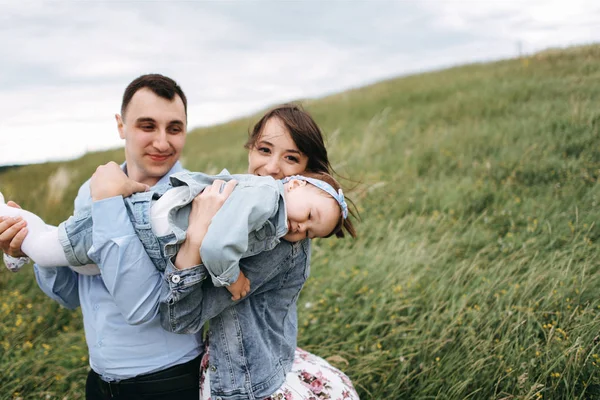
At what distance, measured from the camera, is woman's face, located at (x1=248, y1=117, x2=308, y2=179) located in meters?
2.50

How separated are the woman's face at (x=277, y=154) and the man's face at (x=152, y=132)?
456 millimetres

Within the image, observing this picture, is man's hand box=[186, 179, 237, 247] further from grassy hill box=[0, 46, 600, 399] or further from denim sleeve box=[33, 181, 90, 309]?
grassy hill box=[0, 46, 600, 399]

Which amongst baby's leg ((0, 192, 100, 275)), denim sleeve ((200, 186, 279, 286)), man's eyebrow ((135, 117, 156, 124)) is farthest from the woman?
man's eyebrow ((135, 117, 156, 124))

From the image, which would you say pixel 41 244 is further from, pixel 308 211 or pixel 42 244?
pixel 308 211

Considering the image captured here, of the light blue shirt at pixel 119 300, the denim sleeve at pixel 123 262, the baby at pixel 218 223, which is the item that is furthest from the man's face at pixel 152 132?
the denim sleeve at pixel 123 262

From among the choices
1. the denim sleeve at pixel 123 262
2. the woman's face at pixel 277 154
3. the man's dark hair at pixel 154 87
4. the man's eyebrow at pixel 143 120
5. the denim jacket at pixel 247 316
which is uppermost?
the man's dark hair at pixel 154 87

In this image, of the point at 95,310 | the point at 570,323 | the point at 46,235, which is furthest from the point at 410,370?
the point at 46,235

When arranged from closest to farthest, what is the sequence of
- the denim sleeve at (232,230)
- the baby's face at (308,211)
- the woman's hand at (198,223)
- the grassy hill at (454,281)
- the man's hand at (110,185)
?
the denim sleeve at (232,230) → the woman's hand at (198,223) → the man's hand at (110,185) → the baby's face at (308,211) → the grassy hill at (454,281)

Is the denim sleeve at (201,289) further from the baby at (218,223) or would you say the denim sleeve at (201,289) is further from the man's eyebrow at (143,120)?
the man's eyebrow at (143,120)

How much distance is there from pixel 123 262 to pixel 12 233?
0.59 m

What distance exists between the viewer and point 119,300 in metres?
1.73

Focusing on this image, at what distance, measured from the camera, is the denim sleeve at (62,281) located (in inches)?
86.7

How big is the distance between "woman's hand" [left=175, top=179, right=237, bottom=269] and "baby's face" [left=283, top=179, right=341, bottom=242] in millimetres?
313

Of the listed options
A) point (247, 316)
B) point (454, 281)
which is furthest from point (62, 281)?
point (454, 281)
